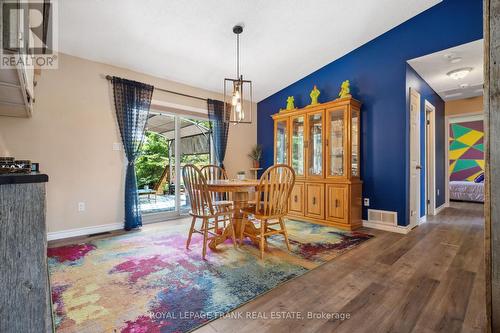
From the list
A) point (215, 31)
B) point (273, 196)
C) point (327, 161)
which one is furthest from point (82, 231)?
point (327, 161)

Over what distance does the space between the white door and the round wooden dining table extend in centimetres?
253

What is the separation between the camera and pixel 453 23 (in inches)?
115

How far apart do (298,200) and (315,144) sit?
1016 mm

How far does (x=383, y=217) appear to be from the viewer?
3447mm

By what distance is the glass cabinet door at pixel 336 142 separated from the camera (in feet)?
11.9

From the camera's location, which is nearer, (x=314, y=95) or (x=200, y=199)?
A: (x=200, y=199)

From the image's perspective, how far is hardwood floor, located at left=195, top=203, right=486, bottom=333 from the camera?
4.43ft

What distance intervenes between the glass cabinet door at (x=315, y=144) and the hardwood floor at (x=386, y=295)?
153 cm

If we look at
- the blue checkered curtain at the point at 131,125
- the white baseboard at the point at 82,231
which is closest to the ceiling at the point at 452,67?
the blue checkered curtain at the point at 131,125

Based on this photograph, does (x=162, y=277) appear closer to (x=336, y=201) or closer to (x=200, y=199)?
(x=200, y=199)

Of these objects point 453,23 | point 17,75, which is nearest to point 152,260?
point 17,75

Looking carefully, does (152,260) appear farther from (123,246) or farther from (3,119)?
(3,119)

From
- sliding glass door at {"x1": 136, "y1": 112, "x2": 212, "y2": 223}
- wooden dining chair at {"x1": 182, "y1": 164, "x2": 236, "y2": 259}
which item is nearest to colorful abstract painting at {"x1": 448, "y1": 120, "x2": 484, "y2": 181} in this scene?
sliding glass door at {"x1": 136, "y1": 112, "x2": 212, "y2": 223}

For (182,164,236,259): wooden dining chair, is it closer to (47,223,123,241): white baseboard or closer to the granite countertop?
(47,223,123,241): white baseboard
